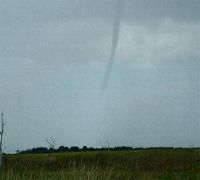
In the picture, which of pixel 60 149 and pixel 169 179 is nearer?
pixel 169 179

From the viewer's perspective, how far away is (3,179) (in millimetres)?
15961

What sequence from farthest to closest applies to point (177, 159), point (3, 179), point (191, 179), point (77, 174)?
point (177, 159), point (191, 179), point (77, 174), point (3, 179)

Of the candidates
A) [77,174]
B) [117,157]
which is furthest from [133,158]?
[77,174]

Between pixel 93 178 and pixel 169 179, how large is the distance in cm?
1555

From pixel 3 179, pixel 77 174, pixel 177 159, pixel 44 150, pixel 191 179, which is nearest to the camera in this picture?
pixel 3 179

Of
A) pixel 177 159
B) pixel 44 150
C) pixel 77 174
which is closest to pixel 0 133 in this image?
pixel 77 174

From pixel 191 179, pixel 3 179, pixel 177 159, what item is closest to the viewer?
pixel 3 179

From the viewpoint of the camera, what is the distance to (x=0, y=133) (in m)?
30.6

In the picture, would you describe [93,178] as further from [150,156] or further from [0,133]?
[150,156]

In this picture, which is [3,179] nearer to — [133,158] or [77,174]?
[77,174]

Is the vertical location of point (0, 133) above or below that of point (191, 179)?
above

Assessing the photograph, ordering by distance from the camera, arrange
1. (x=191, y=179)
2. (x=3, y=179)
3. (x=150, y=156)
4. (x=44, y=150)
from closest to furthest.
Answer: (x=3, y=179)
(x=191, y=179)
(x=150, y=156)
(x=44, y=150)

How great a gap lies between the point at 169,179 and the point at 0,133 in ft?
38.4

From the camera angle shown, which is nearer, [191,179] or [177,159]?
[191,179]
